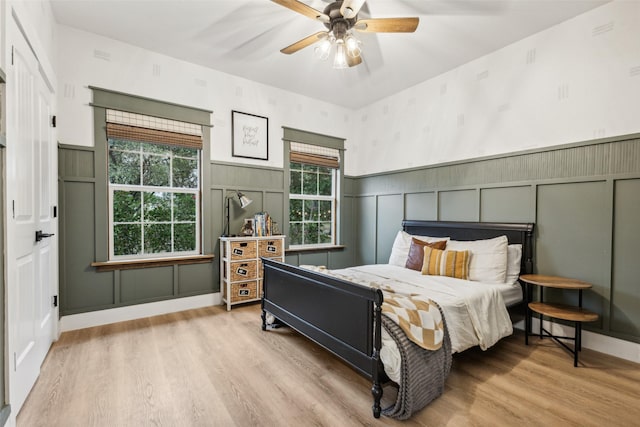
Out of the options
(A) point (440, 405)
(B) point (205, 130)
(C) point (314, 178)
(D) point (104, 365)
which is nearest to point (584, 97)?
(A) point (440, 405)

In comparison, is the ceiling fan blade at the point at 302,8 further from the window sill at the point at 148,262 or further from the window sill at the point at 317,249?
the window sill at the point at 317,249

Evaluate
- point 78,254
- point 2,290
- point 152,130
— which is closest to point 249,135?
point 152,130

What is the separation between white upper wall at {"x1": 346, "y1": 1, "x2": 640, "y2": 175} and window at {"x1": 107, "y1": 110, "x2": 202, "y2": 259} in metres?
3.00

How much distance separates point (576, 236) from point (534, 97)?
1452 mm

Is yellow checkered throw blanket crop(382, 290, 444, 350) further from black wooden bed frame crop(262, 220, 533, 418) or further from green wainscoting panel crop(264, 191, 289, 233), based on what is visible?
green wainscoting panel crop(264, 191, 289, 233)

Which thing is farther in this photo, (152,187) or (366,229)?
(366,229)

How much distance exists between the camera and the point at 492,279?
9.34 ft

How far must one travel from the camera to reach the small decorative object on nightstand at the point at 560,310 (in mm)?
2318

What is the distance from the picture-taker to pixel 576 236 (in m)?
2.72

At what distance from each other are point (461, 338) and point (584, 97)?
2491 millimetres

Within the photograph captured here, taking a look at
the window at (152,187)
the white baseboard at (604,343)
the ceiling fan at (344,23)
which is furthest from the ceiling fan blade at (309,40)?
the white baseboard at (604,343)

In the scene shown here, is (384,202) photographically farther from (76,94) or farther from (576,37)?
(76,94)

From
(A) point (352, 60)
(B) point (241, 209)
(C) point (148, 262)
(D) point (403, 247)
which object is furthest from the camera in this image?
(B) point (241, 209)

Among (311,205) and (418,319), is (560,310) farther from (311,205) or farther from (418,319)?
(311,205)
